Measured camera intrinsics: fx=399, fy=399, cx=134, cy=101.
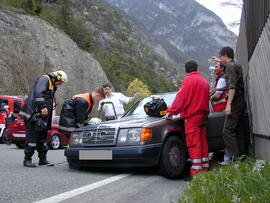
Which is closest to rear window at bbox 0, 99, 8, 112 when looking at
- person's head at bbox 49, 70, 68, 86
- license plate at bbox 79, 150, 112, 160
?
person's head at bbox 49, 70, 68, 86

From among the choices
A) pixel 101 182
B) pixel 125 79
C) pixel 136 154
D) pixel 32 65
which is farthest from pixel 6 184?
pixel 125 79

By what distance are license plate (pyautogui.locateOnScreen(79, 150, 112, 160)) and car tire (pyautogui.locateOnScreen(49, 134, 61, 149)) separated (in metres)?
7.70

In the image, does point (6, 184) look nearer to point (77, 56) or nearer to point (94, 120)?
point (94, 120)

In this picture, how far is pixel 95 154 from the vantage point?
232 inches

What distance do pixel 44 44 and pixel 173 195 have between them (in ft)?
104

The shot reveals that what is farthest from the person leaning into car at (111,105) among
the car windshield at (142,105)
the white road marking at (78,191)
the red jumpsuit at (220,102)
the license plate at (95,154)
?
the white road marking at (78,191)

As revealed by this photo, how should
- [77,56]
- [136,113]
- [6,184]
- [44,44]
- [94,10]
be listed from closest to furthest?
1. [6,184]
2. [136,113]
3. [44,44]
4. [77,56]
5. [94,10]

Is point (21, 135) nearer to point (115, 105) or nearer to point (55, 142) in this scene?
point (55, 142)

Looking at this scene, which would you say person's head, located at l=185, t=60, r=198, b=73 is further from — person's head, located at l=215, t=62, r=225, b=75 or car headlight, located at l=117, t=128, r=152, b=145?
car headlight, located at l=117, t=128, r=152, b=145

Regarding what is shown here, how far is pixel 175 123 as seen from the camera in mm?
6133

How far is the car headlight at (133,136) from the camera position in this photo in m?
5.70

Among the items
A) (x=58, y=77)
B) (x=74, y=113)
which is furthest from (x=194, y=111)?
(x=58, y=77)

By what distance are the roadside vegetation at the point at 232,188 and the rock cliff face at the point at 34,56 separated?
22.8m

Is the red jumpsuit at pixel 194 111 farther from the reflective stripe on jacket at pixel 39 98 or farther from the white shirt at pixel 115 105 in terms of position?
the white shirt at pixel 115 105
